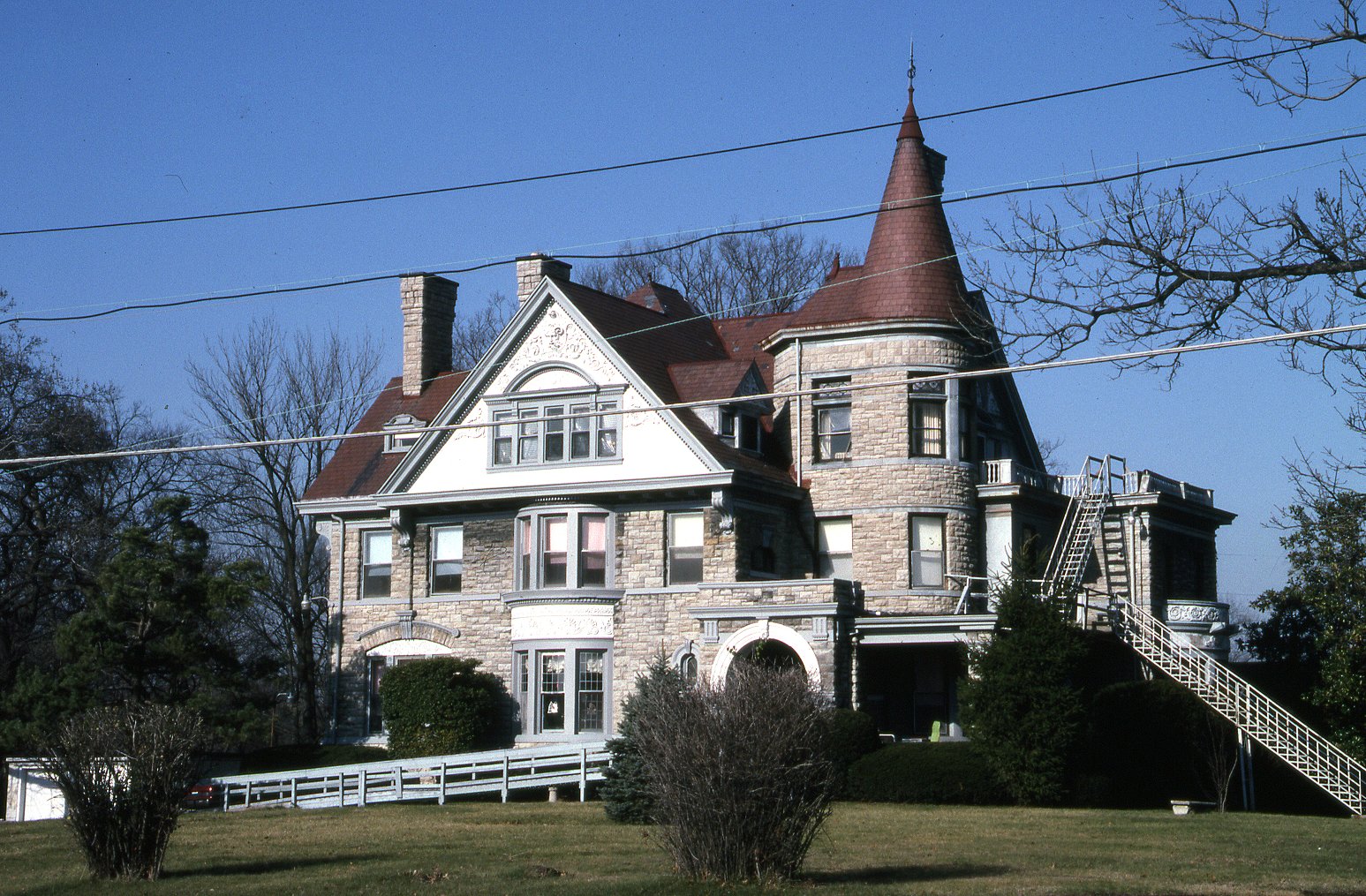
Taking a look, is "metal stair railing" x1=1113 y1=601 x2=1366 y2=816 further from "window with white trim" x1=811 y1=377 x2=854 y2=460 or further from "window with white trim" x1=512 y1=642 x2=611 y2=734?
"window with white trim" x1=512 y1=642 x2=611 y2=734

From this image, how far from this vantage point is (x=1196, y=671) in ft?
109

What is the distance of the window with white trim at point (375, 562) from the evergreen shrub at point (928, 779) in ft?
49.6

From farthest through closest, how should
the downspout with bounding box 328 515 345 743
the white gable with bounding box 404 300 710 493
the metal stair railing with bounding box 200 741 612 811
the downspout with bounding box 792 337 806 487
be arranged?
the downspout with bounding box 328 515 345 743 → the downspout with bounding box 792 337 806 487 → the white gable with bounding box 404 300 710 493 → the metal stair railing with bounding box 200 741 612 811

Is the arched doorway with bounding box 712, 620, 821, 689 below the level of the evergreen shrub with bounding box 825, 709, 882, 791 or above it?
above

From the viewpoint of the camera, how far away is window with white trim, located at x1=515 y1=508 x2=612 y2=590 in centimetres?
3703

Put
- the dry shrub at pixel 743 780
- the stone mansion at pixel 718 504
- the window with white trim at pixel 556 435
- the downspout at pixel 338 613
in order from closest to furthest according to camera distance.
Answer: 1. the dry shrub at pixel 743 780
2. the stone mansion at pixel 718 504
3. the window with white trim at pixel 556 435
4. the downspout at pixel 338 613

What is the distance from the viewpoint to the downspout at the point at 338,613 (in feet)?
132

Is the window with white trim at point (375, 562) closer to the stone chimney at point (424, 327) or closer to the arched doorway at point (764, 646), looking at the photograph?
the stone chimney at point (424, 327)

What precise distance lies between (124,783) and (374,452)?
24963 mm

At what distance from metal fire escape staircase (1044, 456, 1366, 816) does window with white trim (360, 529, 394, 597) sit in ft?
52.3

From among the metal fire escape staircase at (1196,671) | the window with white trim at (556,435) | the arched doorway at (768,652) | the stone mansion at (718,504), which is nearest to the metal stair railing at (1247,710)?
the metal fire escape staircase at (1196,671)

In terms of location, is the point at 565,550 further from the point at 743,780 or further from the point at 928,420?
the point at 743,780

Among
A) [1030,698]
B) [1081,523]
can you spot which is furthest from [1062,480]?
[1030,698]

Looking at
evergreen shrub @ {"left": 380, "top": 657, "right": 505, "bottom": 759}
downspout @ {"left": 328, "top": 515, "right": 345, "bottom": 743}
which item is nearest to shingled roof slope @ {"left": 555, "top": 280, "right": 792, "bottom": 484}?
evergreen shrub @ {"left": 380, "top": 657, "right": 505, "bottom": 759}
